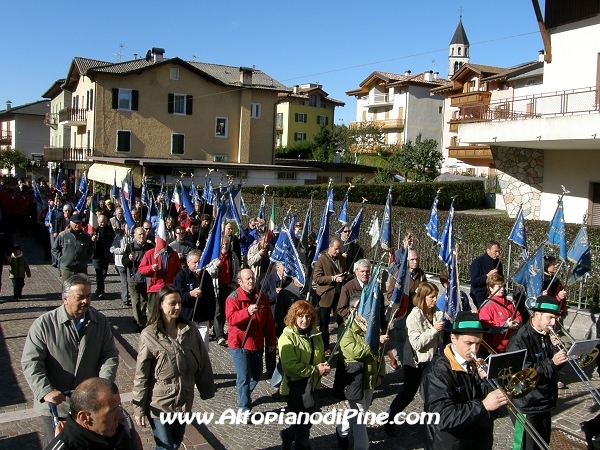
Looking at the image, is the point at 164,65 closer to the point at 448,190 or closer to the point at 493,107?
the point at 448,190

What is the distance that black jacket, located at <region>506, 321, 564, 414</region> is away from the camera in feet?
16.5

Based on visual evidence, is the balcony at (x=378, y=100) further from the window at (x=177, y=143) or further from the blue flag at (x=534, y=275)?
the blue flag at (x=534, y=275)

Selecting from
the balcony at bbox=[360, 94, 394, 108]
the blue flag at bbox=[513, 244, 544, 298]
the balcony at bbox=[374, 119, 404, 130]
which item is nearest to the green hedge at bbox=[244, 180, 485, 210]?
the blue flag at bbox=[513, 244, 544, 298]

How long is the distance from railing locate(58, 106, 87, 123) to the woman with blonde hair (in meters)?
39.8

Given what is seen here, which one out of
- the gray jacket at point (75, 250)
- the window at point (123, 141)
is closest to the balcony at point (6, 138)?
the window at point (123, 141)

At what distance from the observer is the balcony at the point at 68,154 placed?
1614 inches

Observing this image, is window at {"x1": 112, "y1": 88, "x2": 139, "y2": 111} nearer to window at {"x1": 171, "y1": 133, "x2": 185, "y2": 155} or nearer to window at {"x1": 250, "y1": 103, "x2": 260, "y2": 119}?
window at {"x1": 171, "y1": 133, "x2": 185, "y2": 155}

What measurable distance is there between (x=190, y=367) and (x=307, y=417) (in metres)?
1.20

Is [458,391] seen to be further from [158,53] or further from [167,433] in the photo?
[158,53]

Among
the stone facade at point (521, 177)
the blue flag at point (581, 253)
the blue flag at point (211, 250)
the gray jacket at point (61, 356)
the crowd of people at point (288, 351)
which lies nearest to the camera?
the crowd of people at point (288, 351)

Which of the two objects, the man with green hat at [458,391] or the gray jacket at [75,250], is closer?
the man with green hat at [458,391]

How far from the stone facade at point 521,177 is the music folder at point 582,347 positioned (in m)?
13.5

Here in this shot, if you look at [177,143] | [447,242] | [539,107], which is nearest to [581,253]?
[447,242]

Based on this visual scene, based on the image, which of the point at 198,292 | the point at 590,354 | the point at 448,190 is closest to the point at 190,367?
the point at 198,292
